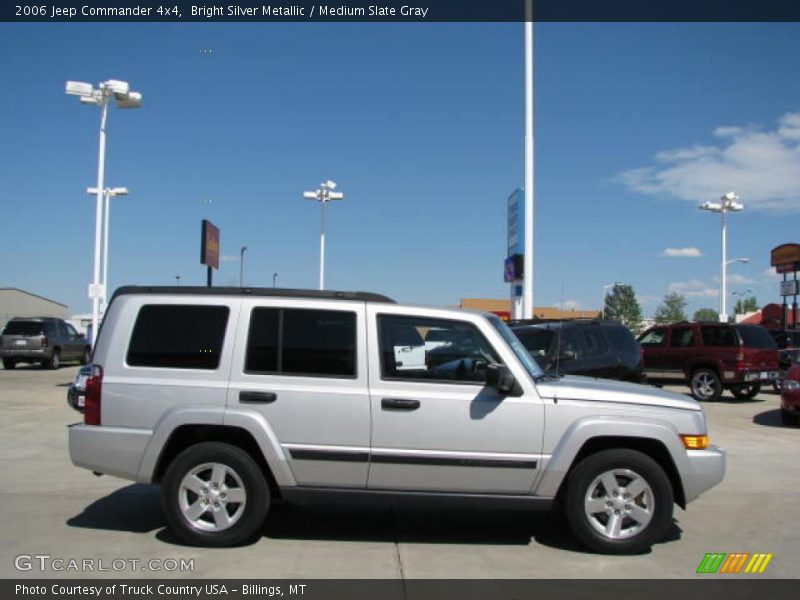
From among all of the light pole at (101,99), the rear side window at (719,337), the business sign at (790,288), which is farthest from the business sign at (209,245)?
the business sign at (790,288)

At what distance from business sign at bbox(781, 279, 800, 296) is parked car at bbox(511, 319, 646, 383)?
21.9 metres

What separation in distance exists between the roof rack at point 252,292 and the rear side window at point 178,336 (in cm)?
13

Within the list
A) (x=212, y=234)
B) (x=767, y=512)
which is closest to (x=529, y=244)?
(x=212, y=234)

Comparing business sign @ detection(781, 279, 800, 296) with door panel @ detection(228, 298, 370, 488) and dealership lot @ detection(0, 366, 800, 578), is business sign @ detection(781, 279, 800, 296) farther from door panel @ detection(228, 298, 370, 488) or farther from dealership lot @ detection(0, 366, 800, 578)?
door panel @ detection(228, 298, 370, 488)

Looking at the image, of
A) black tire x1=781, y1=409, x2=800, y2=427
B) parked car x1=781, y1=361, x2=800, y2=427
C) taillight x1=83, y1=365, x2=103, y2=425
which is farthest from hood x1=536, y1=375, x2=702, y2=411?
black tire x1=781, y1=409, x2=800, y2=427

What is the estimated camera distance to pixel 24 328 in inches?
1013

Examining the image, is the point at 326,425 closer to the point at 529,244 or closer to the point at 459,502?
the point at 459,502

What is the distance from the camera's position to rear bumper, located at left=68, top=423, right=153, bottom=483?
5.45 m

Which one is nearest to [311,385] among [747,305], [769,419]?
[769,419]

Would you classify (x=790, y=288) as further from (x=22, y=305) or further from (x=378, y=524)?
(x=22, y=305)

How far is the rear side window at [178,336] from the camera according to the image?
555cm

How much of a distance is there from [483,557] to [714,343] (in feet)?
44.7

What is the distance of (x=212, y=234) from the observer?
18.4m
